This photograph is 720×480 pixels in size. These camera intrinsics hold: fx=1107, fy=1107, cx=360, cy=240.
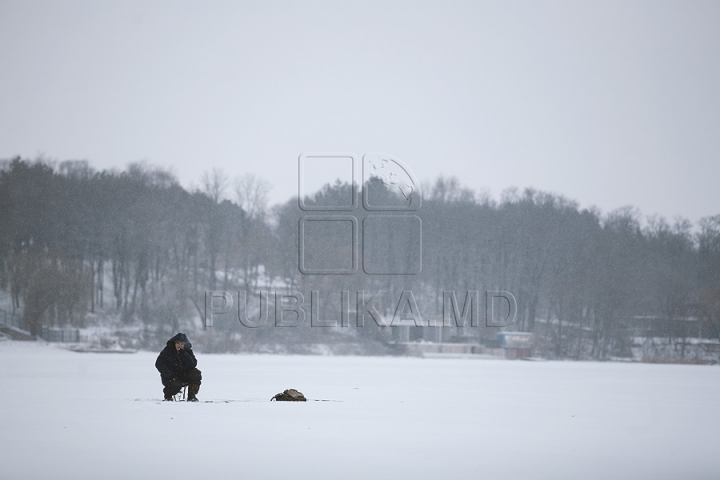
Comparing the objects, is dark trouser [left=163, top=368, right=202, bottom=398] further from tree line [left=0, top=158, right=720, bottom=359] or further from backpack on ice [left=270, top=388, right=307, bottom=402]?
tree line [left=0, top=158, right=720, bottom=359]

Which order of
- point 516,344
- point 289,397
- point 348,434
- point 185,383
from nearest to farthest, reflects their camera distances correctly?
point 348,434 → point 185,383 → point 289,397 → point 516,344

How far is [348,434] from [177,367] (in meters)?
4.12

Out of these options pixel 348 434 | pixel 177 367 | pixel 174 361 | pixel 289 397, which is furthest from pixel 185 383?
pixel 348 434

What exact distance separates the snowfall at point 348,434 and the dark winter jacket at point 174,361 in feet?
1.59

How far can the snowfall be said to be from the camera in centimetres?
1008

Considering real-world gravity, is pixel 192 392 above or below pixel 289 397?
above

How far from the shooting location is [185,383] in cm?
1620

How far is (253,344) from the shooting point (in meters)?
54.8

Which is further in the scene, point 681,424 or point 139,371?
point 139,371

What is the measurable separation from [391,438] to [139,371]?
16.7 m

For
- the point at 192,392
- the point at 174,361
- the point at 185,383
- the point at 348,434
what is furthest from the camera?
the point at 192,392

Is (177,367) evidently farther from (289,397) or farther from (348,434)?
(348,434)

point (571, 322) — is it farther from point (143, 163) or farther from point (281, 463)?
point (281, 463)

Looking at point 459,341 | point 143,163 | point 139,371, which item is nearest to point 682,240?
point 459,341
